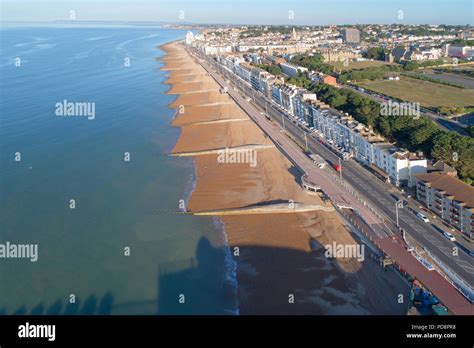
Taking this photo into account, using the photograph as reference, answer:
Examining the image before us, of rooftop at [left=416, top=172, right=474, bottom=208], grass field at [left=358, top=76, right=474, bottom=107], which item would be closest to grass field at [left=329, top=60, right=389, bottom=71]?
grass field at [left=358, top=76, right=474, bottom=107]

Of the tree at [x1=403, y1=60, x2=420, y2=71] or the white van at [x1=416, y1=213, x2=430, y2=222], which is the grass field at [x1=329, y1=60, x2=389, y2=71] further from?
the white van at [x1=416, y1=213, x2=430, y2=222]

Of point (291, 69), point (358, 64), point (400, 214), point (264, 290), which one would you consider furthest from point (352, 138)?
point (358, 64)

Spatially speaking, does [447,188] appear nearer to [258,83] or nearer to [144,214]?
[144,214]

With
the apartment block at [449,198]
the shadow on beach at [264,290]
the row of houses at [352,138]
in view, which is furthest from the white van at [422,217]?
the shadow on beach at [264,290]

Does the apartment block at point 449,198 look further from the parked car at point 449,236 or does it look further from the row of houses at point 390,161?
the parked car at point 449,236

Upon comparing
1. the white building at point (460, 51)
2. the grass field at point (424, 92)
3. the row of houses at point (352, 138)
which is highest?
the white building at point (460, 51)

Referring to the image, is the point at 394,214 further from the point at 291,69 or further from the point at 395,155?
the point at 291,69
